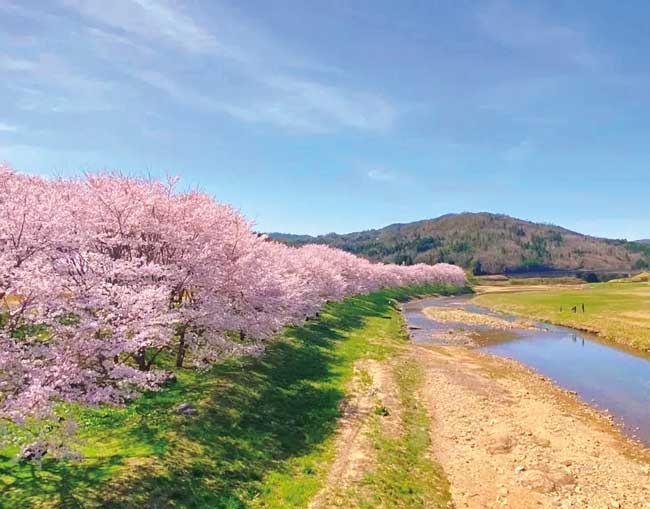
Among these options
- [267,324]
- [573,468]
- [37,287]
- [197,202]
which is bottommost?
[573,468]

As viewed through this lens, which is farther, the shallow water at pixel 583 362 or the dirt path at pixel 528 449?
the shallow water at pixel 583 362

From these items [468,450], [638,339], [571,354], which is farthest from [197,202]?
[638,339]

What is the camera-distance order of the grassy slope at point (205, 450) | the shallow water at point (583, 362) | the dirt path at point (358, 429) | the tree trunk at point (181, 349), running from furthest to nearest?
1. the shallow water at point (583, 362)
2. the tree trunk at point (181, 349)
3. the dirt path at point (358, 429)
4. the grassy slope at point (205, 450)

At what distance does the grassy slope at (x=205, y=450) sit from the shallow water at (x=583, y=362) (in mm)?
20764

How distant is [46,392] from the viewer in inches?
493

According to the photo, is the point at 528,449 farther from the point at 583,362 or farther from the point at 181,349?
the point at 583,362

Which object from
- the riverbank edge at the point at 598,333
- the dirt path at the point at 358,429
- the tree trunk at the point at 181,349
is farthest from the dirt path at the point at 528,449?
the riverbank edge at the point at 598,333

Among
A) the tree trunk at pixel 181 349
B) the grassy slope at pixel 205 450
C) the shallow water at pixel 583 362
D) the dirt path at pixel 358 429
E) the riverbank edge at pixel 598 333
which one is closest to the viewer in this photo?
the grassy slope at pixel 205 450

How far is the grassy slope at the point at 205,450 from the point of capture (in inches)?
591

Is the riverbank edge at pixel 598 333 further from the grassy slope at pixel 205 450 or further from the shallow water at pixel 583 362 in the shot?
the grassy slope at pixel 205 450

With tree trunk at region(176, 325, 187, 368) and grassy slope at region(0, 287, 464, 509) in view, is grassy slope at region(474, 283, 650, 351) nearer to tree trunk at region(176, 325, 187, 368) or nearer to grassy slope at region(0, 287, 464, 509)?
grassy slope at region(0, 287, 464, 509)

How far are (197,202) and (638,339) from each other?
57.8 meters

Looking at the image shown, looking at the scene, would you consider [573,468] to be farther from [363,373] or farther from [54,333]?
[54,333]

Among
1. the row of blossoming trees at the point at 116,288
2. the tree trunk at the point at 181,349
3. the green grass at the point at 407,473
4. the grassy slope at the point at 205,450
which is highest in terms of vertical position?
the row of blossoming trees at the point at 116,288
